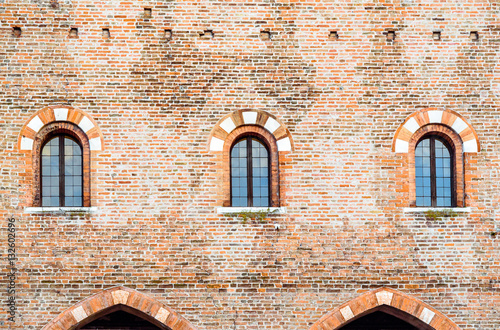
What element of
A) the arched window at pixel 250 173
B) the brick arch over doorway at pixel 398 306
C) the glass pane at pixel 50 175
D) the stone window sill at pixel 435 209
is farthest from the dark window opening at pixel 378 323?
the glass pane at pixel 50 175

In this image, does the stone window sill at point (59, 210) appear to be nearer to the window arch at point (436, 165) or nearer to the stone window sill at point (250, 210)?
the stone window sill at point (250, 210)

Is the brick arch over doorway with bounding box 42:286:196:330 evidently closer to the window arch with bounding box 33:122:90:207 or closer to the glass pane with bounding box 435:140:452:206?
the window arch with bounding box 33:122:90:207

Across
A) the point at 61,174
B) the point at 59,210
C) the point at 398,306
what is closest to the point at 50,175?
the point at 61,174

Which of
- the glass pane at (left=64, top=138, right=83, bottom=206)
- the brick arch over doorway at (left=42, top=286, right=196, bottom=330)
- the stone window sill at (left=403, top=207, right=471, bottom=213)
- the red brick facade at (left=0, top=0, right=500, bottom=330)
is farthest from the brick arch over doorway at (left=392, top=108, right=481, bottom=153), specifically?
the glass pane at (left=64, top=138, right=83, bottom=206)

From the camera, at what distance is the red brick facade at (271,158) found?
13875 millimetres

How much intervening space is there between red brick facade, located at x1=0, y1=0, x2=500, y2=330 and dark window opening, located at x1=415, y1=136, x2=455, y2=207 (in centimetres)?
23

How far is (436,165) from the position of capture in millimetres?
14500

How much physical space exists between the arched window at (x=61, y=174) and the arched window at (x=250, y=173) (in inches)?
122

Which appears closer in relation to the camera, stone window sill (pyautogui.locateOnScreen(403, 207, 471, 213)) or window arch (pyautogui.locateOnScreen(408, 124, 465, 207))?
stone window sill (pyautogui.locateOnScreen(403, 207, 471, 213))

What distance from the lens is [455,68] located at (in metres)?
14.5

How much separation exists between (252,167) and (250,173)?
13cm

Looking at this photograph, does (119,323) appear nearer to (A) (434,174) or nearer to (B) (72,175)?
(B) (72,175)

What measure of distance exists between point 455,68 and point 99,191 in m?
7.62

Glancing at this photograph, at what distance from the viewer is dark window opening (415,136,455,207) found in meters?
14.5
